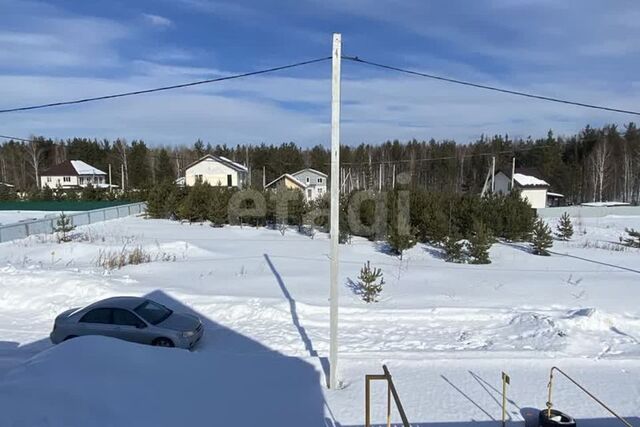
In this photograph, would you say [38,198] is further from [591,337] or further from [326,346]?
[591,337]

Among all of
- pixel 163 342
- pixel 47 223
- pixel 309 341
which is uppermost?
pixel 47 223

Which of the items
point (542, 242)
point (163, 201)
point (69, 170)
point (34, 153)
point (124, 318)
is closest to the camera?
point (124, 318)

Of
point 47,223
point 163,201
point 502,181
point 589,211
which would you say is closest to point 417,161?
point 502,181

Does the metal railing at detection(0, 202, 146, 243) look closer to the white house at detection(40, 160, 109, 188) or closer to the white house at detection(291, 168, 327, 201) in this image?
the white house at detection(291, 168, 327, 201)

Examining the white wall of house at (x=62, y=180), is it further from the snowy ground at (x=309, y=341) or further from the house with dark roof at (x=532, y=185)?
the house with dark roof at (x=532, y=185)

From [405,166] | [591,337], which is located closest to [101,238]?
[591,337]

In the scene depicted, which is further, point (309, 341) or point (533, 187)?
point (533, 187)

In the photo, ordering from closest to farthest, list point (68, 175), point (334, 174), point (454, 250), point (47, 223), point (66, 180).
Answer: point (334, 174), point (454, 250), point (47, 223), point (68, 175), point (66, 180)

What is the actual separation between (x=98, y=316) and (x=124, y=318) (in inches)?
25.6

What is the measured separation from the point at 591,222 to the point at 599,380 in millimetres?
37726

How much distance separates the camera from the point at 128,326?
994cm

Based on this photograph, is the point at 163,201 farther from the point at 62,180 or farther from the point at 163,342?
A: the point at 62,180

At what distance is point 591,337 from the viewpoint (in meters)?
10.7

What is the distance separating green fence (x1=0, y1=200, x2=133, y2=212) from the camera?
4419 cm
